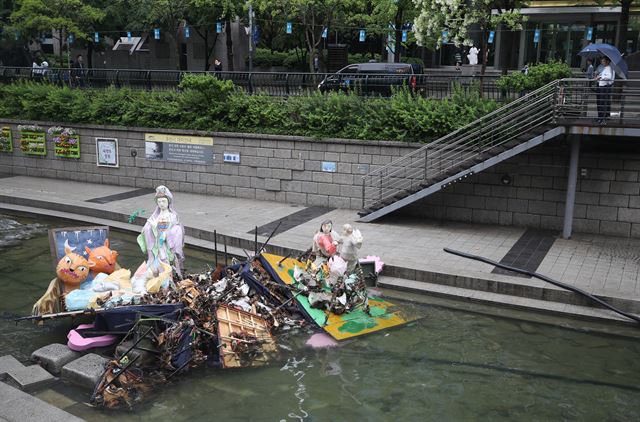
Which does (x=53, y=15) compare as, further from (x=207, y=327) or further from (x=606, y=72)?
(x=207, y=327)

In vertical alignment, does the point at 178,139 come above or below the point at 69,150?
above

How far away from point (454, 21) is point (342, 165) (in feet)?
16.6

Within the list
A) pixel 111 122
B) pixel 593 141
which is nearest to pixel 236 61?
pixel 111 122

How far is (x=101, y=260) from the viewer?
11.6 metres

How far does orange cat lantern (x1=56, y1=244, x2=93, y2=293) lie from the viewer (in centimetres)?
1113

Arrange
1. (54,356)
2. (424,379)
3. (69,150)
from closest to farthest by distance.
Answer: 1. (424,379)
2. (54,356)
3. (69,150)

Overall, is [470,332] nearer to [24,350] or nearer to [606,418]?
[606,418]


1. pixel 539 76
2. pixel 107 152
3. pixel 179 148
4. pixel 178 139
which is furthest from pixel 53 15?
pixel 539 76

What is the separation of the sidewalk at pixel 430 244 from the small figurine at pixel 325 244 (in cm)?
184

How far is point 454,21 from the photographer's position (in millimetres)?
18422

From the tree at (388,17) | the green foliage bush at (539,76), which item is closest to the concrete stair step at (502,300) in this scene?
the green foliage bush at (539,76)

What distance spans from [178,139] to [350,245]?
449 inches

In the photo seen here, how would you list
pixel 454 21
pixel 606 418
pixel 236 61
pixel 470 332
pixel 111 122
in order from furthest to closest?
pixel 236 61 → pixel 111 122 → pixel 454 21 → pixel 470 332 → pixel 606 418

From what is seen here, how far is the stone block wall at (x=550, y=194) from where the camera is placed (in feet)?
52.4
